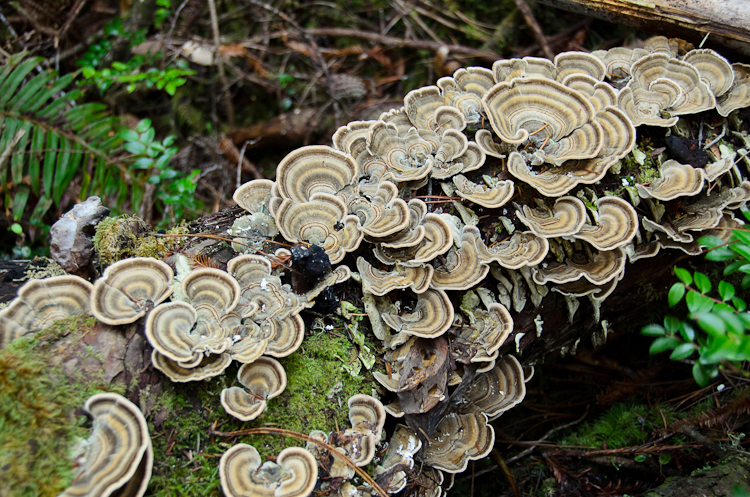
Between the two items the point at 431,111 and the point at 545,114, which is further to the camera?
the point at 431,111

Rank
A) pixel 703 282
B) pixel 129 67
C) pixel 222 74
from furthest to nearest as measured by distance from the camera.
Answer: pixel 222 74
pixel 129 67
pixel 703 282

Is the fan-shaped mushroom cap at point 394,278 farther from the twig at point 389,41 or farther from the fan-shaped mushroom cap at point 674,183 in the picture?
the twig at point 389,41

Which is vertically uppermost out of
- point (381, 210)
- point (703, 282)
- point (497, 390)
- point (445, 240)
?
point (703, 282)

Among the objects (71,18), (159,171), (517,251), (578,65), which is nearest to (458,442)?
(517,251)

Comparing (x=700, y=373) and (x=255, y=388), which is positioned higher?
(x=700, y=373)

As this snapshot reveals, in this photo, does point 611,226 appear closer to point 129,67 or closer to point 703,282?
point 703,282

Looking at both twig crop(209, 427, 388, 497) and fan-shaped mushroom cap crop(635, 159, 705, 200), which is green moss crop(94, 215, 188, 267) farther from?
fan-shaped mushroom cap crop(635, 159, 705, 200)

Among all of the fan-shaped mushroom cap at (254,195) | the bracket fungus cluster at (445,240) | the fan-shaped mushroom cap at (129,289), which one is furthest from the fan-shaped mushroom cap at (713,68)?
the fan-shaped mushroom cap at (129,289)
